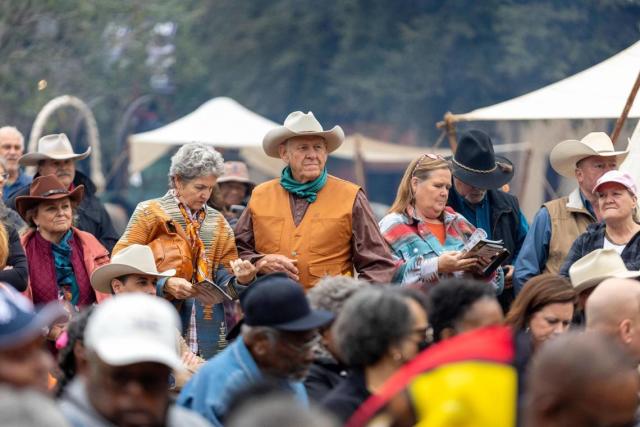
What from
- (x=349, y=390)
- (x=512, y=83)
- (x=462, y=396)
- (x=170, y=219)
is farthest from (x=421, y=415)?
(x=512, y=83)

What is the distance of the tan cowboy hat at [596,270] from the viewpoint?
727 centimetres

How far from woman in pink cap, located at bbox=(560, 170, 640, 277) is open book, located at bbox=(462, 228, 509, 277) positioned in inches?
17.0

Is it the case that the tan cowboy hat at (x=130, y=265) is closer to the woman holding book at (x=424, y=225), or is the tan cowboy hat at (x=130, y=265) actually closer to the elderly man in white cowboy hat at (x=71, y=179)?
the woman holding book at (x=424, y=225)

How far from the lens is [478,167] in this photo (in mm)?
9055

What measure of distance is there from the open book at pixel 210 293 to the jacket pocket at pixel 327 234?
55cm

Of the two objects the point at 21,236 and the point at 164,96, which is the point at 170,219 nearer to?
the point at 21,236

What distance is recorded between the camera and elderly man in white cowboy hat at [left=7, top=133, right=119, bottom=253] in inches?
376

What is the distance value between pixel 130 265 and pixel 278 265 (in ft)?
2.59

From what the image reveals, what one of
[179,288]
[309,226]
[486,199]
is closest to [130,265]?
[179,288]

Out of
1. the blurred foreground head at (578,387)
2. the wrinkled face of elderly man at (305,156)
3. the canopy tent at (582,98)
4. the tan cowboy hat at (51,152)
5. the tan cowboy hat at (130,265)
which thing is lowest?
the canopy tent at (582,98)

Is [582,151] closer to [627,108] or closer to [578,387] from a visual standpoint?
[627,108]

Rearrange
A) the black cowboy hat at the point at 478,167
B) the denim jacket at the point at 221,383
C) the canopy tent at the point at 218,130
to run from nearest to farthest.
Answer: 1. the denim jacket at the point at 221,383
2. the black cowboy hat at the point at 478,167
3. the canopy tent at the point at 218,130

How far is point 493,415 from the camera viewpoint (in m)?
3.64

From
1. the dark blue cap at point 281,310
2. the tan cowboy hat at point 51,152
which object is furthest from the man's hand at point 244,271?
the tan cowboy hat at point 51,152
